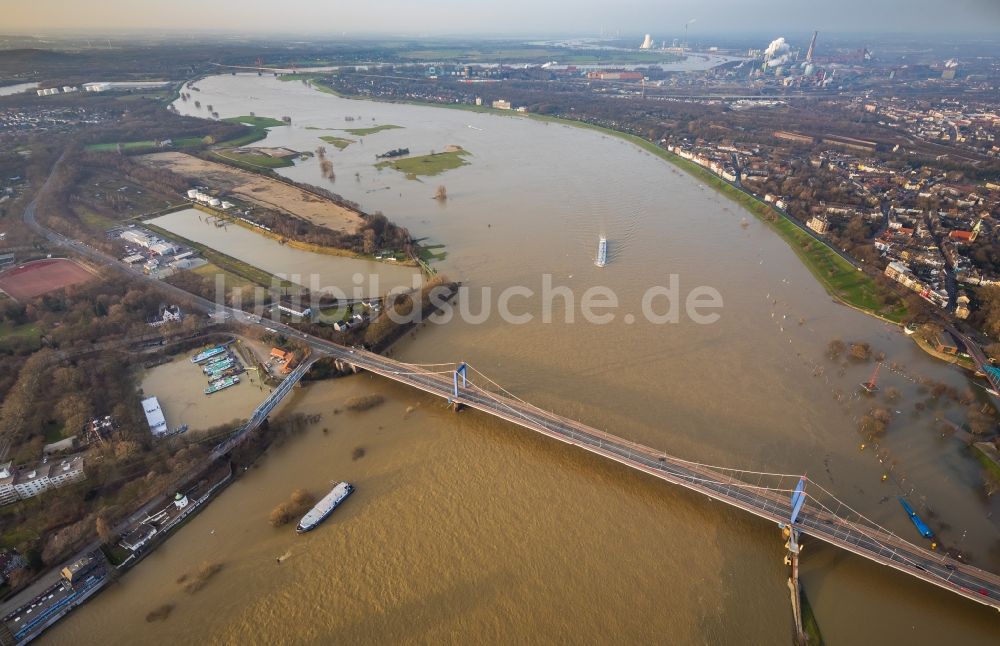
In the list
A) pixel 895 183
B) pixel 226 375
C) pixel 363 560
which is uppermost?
pixel 895 183

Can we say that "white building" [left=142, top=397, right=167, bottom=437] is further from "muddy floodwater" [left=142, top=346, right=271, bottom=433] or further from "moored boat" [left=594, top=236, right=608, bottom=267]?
"moored boat" [left=594, top=236, right=608, bottom=267]

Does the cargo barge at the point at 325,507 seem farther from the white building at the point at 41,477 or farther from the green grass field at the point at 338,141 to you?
the green grass field at the point at 338,141

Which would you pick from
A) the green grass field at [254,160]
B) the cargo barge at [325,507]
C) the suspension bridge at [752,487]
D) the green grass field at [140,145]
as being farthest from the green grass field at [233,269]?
the green grass field at [140,145]

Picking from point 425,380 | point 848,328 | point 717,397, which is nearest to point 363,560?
point 425,380

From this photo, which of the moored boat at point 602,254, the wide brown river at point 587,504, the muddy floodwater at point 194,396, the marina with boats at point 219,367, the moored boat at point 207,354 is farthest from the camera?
the moored boat at point 602,254

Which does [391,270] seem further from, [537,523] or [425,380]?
[537,523]

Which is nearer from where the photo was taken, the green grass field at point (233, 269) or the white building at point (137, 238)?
the green grass field at point (233, 269)

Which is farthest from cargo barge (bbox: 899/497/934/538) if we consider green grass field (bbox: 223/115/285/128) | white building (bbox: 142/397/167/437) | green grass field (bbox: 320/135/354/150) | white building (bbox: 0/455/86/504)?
green grass field (bbox: 223/115/285/128)

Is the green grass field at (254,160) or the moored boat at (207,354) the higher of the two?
the green grass field at (254,160)
